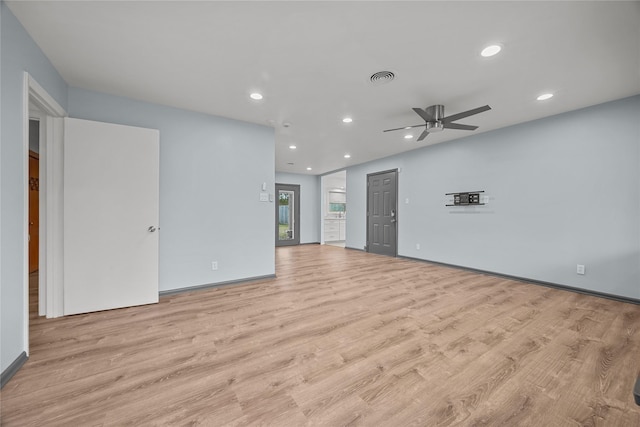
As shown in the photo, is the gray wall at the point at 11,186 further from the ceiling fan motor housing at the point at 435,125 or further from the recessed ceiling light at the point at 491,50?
the ceiling fan motor housing at the point at 435,125

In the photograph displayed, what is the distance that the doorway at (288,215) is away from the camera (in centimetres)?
831

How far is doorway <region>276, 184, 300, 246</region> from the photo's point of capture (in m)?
8.31

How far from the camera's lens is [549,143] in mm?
3750

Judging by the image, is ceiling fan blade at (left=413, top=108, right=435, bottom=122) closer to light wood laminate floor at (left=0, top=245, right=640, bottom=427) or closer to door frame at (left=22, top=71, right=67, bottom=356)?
light wood laminate floor at (left=0, top=245, right=640, bottom=427)

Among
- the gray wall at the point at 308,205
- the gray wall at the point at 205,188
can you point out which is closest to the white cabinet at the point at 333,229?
the gray wall at the point at 308,205

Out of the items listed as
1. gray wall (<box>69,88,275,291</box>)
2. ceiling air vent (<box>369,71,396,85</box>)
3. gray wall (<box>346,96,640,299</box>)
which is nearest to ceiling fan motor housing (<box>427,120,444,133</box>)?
ceiling air vent (<box>369,71,396,85</box>)

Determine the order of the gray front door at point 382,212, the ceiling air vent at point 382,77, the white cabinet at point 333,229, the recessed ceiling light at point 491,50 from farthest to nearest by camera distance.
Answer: the white cabinet at point 333,229
the gray front door at point 382,212
the ceiling air vent at point 382,77
the recessed ceiling light at point 491,50

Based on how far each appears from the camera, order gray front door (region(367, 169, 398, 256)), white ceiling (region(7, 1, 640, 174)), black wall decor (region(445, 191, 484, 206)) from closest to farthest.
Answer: white ceiling (region(7, 1, 640, 174)) < black wall decor (region(445, 191, 484, 206)) < gray front door (region(367, 169, 398, 256))

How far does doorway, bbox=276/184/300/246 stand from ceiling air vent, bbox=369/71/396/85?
5855mm

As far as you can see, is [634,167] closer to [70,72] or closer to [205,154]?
[205,154]

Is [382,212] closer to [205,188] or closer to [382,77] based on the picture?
[382,77]

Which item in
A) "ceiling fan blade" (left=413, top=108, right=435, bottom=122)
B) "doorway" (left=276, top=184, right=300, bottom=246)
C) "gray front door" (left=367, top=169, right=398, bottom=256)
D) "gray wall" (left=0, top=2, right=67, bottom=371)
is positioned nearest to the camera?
"gray wall" (left=0, top=2, right=67, bottom=371)

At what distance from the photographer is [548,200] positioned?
12.4ft

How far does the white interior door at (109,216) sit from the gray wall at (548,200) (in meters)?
5.10
